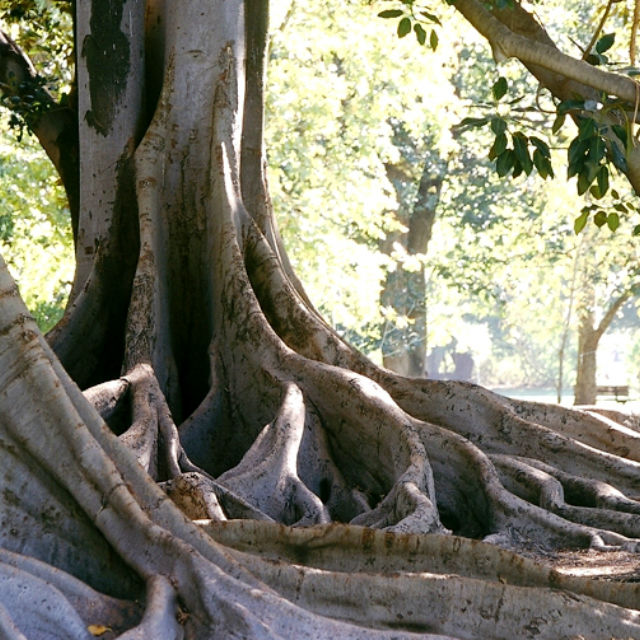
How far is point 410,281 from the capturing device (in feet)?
88.2

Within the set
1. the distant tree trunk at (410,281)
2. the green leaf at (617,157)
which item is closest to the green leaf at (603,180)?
the green leaf at (617,157)

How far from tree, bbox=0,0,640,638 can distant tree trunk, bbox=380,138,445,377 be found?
17.4 meters

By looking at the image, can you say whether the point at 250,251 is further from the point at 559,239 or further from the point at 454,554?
the point at 559,239

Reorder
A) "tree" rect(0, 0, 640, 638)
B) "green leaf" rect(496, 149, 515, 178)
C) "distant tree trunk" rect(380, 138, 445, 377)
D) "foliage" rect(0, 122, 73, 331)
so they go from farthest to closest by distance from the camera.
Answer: "distant tree trunk" rect(380, 138, 445, 377), "foliage" rect(0, 122, 73, 331), "green leaf" rect(496, 149, 515, 178), "tree" rect(0, 0, 640, 638)

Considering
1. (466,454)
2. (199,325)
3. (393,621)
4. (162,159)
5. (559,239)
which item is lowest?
(393,621)

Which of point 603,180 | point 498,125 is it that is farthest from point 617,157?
point 498,125

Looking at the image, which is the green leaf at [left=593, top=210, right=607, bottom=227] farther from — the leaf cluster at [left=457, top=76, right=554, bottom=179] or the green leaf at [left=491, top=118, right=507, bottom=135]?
the green leaf at [left=491, top=118, right=507, bottom=135]

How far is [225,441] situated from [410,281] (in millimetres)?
19759

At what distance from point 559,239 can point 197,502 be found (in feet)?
76.2

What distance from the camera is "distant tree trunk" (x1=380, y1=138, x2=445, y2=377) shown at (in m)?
26.1

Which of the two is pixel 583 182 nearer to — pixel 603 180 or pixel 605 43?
pixel 603 180

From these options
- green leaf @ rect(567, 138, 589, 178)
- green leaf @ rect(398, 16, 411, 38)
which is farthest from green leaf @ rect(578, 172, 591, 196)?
green leaf @ rect(398, 16, 411, 38)

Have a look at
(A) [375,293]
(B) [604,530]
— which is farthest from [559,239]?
(B) [604,530]

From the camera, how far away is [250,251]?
7984 millimetres
